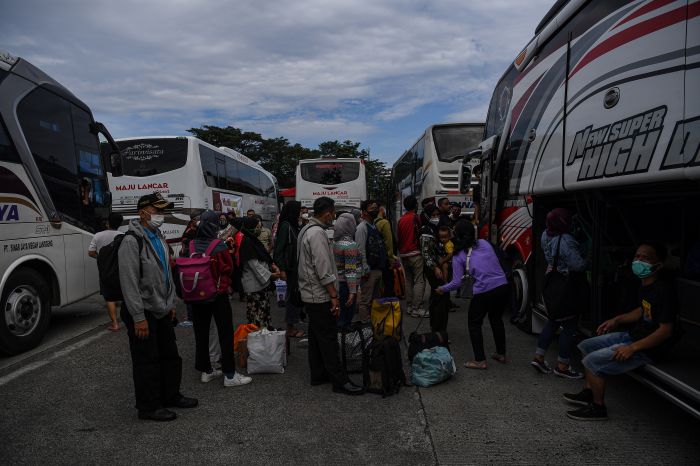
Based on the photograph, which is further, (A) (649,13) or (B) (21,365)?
(B) (21,365)

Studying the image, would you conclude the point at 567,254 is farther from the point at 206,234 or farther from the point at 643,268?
the point at 206,234

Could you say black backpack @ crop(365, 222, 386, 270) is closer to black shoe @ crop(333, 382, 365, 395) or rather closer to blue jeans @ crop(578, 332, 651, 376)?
black shoe @ crop(333, 382, 365, 395)

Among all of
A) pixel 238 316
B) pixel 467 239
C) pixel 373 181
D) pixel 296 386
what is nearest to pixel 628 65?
pixel 467 239

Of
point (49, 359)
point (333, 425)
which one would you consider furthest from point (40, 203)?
point (333, 425)

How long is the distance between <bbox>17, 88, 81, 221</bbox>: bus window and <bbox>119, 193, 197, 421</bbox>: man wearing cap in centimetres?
322

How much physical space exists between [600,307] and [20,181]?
626 cm

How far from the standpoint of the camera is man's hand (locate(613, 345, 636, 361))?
3385mm

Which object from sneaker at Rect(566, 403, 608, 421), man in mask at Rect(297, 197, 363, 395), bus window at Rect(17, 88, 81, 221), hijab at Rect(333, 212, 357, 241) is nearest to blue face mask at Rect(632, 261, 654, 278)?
sneaker at Rect(566, 403, 608, 421)

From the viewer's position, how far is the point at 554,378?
4.61 meters

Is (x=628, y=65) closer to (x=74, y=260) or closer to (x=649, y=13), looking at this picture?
(x=649, y=13)

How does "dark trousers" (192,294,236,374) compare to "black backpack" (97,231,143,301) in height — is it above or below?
below

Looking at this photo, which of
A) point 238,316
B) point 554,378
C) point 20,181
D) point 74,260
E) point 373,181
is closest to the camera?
point 554,378

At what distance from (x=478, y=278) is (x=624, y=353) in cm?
156

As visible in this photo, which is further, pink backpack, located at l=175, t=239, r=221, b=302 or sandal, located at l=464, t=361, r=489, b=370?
sandal, located at l=464, t=361, r=489, b=370
